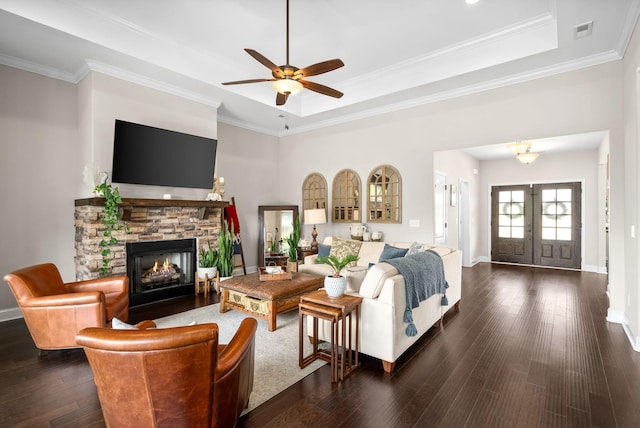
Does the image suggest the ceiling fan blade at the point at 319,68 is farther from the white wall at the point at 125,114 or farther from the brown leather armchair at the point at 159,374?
the white wall at the point at 125,114

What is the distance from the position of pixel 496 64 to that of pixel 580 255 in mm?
5512

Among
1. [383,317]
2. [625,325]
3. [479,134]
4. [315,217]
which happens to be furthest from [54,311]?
[625,325]

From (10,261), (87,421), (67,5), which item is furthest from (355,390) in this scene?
(67,5)

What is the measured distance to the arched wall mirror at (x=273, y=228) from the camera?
22.2 feet

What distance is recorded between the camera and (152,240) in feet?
15.2

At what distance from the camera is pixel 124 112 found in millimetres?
4340

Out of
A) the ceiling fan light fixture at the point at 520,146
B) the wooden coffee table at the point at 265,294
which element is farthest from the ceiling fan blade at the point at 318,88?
the ceiling fan light fixture at the point at 520,146

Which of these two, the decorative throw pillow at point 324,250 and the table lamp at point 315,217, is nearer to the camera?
the decorative throw pillow at point 324,250

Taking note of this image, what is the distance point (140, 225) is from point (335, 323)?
11.2 ft

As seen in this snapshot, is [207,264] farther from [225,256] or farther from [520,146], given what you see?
[520,146]

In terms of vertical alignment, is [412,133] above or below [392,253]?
above

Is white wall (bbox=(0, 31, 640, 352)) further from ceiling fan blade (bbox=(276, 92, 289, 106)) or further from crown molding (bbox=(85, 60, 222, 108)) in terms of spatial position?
ceiling fan blade (bbox=(276, 92, 289, 106))

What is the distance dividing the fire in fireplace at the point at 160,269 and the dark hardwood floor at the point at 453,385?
1.28 meters

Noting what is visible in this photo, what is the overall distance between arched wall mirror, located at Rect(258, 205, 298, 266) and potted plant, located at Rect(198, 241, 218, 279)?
166cm
